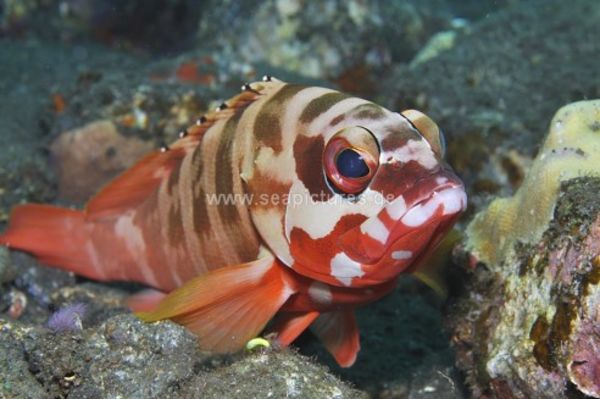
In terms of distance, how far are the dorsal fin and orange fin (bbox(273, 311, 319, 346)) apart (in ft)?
4.22

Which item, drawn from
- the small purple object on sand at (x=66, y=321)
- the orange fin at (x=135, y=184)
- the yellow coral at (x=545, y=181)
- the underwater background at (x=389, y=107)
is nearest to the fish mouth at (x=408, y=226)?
the underwater background at (x=389, y=107)

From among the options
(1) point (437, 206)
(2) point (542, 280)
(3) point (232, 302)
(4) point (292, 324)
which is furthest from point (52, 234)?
(2) point (542, 280)

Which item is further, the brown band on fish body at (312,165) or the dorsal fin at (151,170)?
the dorsal fin at (151,170)

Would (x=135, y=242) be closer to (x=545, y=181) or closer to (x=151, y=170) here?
(x=151, y=170)

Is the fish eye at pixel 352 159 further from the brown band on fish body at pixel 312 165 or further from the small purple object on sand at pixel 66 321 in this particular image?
the small purple object on sand at pixel 66 321

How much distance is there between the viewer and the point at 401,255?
254 cm

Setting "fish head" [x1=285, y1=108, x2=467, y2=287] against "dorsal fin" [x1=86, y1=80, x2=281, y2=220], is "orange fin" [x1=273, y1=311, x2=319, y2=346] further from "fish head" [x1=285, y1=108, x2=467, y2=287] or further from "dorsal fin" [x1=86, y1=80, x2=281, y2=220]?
"dorsal fin" [x1=86, y1=80, x2=281, y2=220]

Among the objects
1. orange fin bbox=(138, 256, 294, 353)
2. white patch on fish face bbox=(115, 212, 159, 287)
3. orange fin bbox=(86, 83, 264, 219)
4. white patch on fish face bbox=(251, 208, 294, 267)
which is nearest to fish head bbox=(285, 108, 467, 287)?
white patch on fish face bbox=(251, 208, 294, 267)

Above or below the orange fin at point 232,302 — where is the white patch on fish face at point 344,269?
above

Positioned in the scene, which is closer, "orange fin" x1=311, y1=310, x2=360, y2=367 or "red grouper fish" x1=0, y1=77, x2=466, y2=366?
"red grouper fish" x1=0, y1=77, x2=466, y2=366

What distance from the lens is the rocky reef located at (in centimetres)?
233

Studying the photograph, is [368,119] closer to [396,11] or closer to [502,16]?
[502,16]

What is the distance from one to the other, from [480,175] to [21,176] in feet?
14.7

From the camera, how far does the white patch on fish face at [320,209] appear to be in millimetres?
2520
